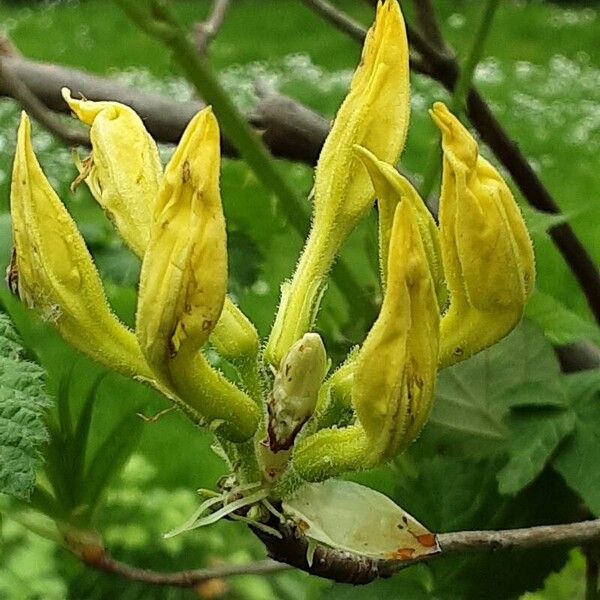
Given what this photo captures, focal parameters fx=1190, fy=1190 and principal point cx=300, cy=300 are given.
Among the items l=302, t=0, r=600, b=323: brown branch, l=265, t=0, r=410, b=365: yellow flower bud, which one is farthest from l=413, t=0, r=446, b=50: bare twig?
l=265, t=0, r=410, b=365: yellow flower bud

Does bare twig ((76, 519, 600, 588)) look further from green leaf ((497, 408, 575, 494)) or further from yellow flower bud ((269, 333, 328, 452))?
green leaf ((497, 408, 575, 494))

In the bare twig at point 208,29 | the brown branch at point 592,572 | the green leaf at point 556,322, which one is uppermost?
the green leaf at point 556,322

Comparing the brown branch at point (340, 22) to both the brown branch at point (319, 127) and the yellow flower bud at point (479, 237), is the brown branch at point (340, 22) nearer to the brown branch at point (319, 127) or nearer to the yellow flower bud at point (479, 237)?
the brown branch at point (319, 127)

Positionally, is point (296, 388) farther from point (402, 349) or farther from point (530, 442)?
point (530, 442)

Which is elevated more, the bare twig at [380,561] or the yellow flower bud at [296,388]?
the yellow flower bud at [296,388]

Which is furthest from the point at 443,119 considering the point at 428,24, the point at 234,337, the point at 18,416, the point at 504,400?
the point at 428,24

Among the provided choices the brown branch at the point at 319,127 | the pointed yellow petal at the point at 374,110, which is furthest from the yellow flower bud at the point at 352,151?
the brown branch at the point at 319,127
